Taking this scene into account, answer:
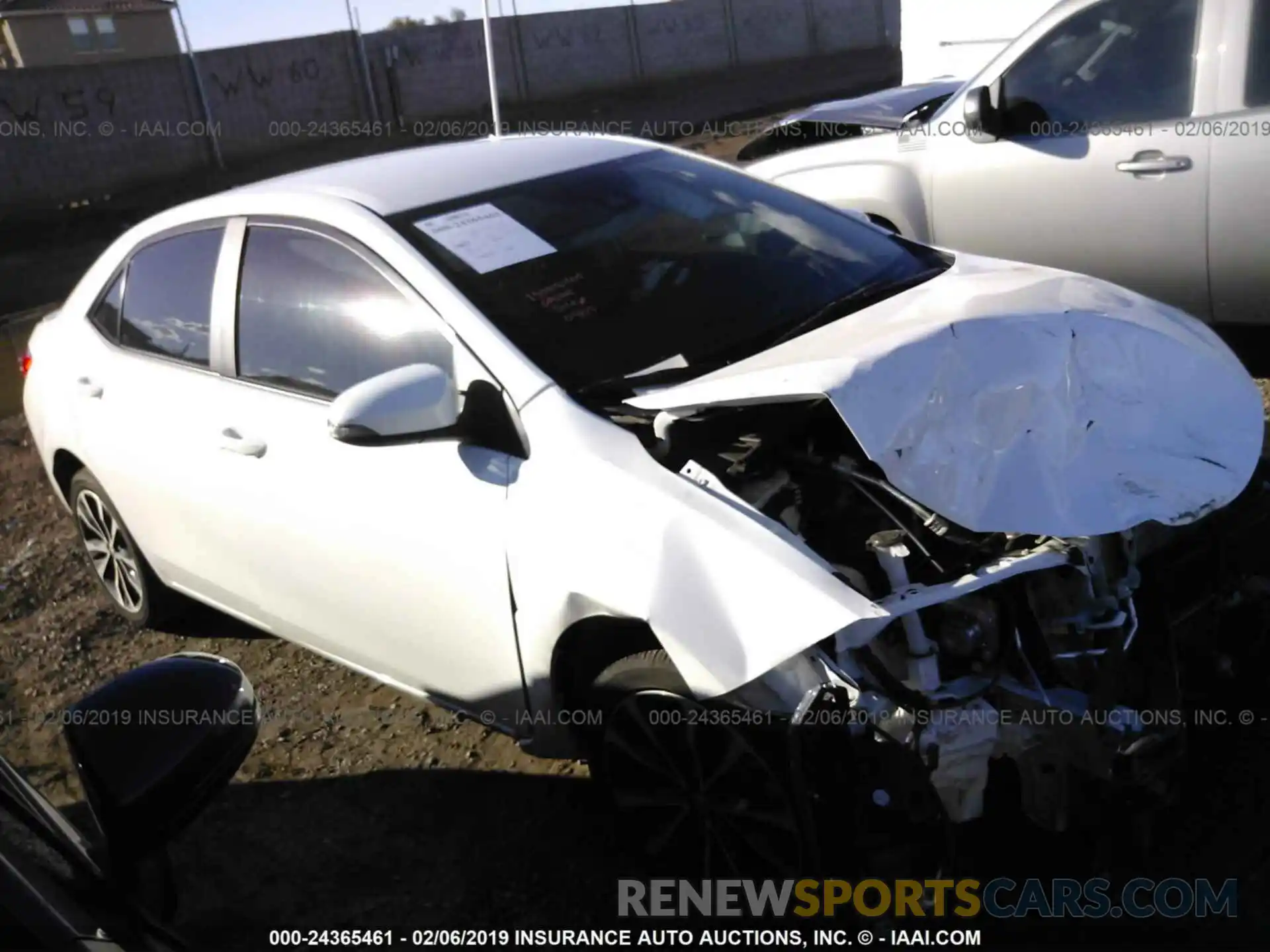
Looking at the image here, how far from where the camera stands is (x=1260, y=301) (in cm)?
491

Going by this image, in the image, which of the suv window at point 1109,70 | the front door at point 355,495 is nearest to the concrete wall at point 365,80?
the suv window at point 1109,70

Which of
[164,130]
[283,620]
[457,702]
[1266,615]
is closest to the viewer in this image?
[1266,615]

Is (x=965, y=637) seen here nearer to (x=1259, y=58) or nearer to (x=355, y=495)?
(x=355, y=495)

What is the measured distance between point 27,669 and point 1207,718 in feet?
13.7

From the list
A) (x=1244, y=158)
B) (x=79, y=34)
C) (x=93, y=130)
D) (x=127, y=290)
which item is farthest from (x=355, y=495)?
(x=79, y=34)

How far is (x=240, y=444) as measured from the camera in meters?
3.50

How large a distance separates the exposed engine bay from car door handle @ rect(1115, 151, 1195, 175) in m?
2.75

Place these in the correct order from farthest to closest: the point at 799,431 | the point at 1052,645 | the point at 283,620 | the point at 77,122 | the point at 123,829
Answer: the point at 77,122 → the point at 283,620 → the point at 799,431 → the point at 1052,645 → the point at 123,829

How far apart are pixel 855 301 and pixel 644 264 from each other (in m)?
0.59

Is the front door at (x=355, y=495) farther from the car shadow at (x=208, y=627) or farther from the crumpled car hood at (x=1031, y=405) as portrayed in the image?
the car shadow at (x=208, y=627)

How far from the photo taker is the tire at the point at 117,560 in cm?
452

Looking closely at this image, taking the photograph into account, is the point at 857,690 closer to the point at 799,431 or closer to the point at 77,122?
the point at 799,431

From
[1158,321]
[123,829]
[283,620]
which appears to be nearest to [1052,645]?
[1158,321]

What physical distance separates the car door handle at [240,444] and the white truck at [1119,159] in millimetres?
3476
